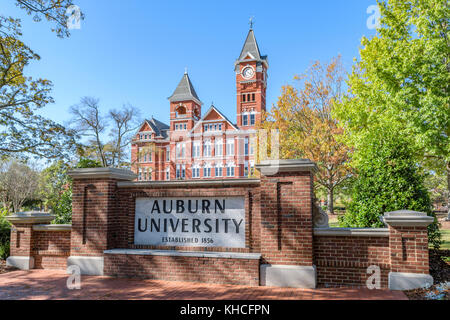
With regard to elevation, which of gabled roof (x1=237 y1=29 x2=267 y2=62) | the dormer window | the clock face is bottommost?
the dormer window

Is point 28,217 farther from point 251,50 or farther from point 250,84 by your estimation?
point 251,50

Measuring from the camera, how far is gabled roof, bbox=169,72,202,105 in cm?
5678

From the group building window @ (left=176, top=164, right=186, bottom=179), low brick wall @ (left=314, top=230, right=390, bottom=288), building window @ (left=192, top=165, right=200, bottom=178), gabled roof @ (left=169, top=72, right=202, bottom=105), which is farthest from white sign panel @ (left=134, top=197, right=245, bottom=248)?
gabled roof @ (left=169, top=72, right=202, bottom=105)

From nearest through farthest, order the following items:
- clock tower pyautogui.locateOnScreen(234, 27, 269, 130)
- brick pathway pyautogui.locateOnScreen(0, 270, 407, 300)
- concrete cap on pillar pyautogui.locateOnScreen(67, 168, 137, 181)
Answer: brick pathway pyautogui.locateOnScreen(0, 270, 407, 300) < concrete cap on pillar pyautogui.locateOnScreen(67, 168, 137, 181) < clock tower pyautogui.locateOnScreen(234, 27, 269, 130)

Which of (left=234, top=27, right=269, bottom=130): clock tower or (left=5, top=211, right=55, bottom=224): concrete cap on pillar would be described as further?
(left=234, top=27, right=269, bottom=130): clock tower

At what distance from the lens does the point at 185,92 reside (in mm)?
57500

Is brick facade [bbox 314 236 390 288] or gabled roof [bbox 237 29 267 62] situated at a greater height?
gabled roof [bbox 237 29 267 62]

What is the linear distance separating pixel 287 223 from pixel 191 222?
2252mm

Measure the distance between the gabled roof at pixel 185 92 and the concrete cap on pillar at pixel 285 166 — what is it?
169 ft

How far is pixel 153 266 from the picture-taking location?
7.05 m

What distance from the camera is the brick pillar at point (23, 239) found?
26.9ft

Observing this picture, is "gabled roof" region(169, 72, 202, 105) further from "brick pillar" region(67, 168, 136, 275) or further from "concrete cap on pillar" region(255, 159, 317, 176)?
"concrete cap on pillar" region(255, 159, 317, 176)

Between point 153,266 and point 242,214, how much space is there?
7.69ft

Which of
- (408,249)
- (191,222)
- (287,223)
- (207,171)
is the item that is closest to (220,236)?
(191,222)
